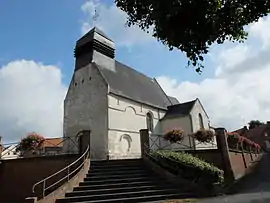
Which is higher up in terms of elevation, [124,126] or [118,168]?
[124,126]

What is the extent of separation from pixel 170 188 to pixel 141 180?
1381 millimetres

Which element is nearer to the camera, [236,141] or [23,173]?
[23,173]

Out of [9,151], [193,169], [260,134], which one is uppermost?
[260,134]

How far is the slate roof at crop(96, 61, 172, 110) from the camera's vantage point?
2373 centimetres

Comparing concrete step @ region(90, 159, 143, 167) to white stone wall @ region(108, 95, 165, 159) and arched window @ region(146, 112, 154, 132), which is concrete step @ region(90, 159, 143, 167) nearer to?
white stone wall @ region(108, 95, 165, 159)

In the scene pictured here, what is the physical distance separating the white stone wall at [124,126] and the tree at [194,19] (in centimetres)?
1421

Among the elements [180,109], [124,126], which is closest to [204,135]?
[124,126]

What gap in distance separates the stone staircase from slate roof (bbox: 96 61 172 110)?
32.4 feet

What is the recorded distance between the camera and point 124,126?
2245cm

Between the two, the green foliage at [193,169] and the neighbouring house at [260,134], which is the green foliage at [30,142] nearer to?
the green foliage at [193,169]

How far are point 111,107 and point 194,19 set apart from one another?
51.2 ft

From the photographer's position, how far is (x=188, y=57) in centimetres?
794

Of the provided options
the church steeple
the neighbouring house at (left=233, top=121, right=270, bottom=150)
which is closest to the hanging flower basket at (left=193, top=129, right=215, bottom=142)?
the church steeple

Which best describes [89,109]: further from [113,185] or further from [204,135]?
[113,185]
